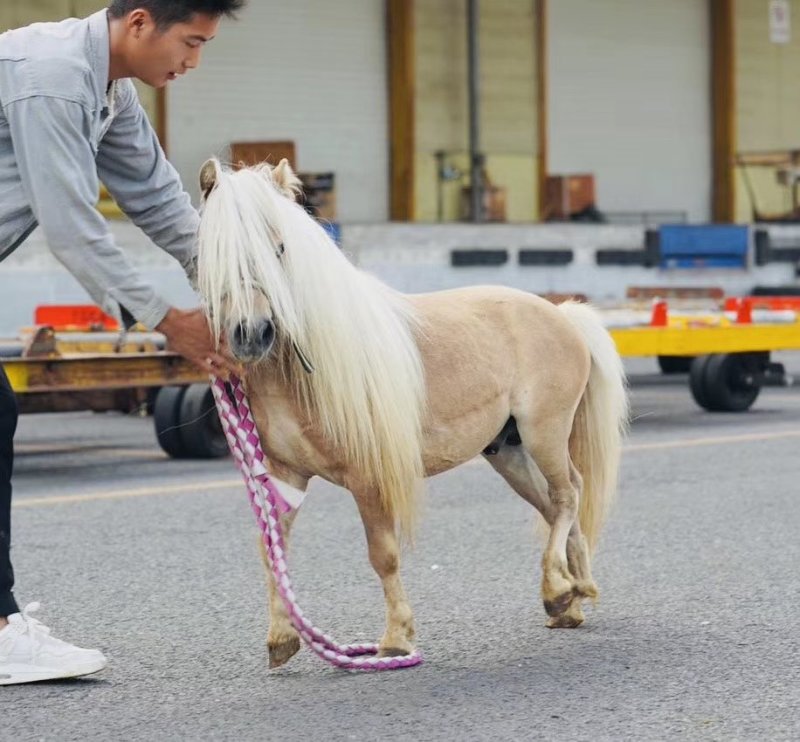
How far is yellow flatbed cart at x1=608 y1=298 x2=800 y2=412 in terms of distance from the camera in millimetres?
12586

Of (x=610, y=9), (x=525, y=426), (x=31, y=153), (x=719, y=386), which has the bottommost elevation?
(x=719, y=386)

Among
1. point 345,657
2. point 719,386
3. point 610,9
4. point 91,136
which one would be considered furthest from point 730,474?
point 610,9

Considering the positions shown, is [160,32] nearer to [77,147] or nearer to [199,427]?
[77,147]

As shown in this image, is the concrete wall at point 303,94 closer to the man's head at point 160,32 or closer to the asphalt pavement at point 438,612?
the asphalt pavement at point 438,612

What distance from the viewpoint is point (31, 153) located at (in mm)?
4539

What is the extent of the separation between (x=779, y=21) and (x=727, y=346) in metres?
16.7

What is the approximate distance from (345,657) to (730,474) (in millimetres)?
4999

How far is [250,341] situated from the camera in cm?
464

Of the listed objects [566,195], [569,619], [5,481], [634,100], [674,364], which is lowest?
[674,364]

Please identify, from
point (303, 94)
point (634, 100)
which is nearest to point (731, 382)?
point (303, 94)

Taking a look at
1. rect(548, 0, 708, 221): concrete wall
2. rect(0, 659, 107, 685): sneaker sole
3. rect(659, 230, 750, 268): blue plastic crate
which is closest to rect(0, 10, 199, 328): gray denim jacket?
rect(0, 659, 107, 685): sneaker sole

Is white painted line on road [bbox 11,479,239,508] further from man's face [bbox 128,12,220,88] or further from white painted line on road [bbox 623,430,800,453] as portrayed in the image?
man's face [bbox 128,12,220,88]

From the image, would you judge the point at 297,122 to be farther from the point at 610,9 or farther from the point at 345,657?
the point at 345,657

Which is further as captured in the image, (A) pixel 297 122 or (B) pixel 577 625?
(A) pixel 297 122
